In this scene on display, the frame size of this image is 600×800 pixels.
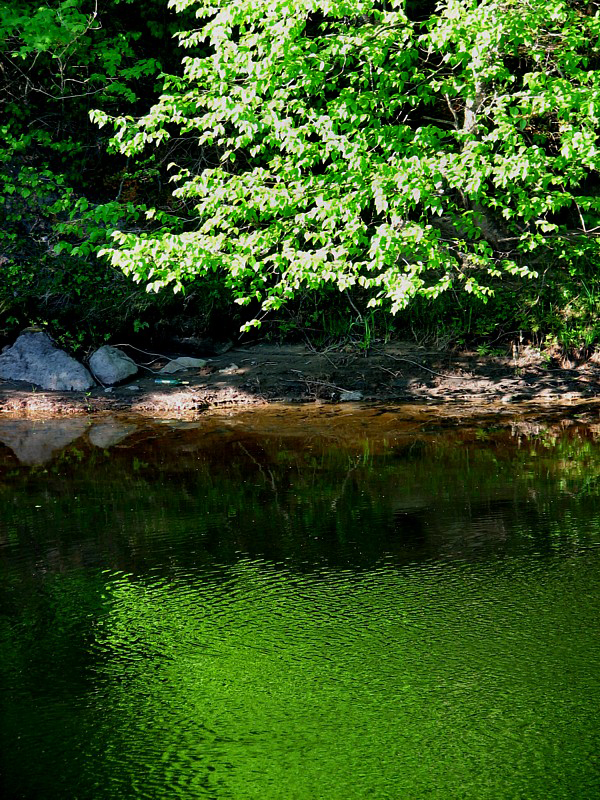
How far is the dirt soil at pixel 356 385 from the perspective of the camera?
10.6 m

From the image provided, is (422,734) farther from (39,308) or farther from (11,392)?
(39,308)

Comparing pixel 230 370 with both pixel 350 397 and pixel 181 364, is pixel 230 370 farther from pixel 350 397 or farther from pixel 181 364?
pixel 350 397

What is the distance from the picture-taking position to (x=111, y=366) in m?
11.6

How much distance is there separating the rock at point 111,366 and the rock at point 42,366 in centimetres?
14

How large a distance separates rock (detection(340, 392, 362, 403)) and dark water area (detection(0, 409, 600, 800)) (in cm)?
271

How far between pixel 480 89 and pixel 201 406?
4578mm

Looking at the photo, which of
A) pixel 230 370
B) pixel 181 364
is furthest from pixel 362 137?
pixel 181 364

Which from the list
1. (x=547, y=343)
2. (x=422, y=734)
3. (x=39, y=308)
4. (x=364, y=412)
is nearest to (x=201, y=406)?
(x=364, y=412)

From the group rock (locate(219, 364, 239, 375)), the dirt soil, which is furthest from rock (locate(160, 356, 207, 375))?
rock (locate(219, 364, 239, 375))

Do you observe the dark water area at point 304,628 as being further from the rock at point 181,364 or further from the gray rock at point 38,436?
the rock at point 181,364

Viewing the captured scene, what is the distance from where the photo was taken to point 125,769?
3.27 m

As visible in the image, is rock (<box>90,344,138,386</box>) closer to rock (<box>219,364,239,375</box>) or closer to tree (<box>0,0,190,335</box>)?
tree (<box>0,0,190,335</box>)

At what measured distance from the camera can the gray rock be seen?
862cm

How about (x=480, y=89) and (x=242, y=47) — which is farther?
(x=480, y=89)
